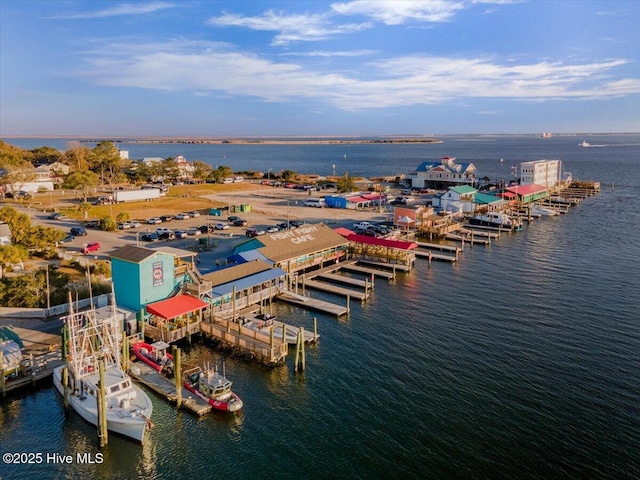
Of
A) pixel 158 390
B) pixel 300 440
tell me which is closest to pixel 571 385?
pixel 300 440

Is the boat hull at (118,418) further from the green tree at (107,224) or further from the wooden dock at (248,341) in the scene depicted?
the green tree at (107,224)

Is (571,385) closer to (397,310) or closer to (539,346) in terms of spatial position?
(539,346)

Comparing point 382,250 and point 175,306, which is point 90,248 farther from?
point 382,250

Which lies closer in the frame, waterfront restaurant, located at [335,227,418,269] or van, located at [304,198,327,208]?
waterfront restaurant, located at [335,227,418,269]

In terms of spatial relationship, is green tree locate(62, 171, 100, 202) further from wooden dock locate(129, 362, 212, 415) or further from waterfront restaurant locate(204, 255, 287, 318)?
wooden dock locate(129, 362, 212, 415)

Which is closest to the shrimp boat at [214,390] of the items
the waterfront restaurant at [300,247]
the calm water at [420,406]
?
the calm water at [420,406]

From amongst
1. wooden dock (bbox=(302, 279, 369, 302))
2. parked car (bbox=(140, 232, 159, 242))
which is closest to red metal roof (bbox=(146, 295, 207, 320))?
wooden dock (bbox=(302, 279, 369, 302))
